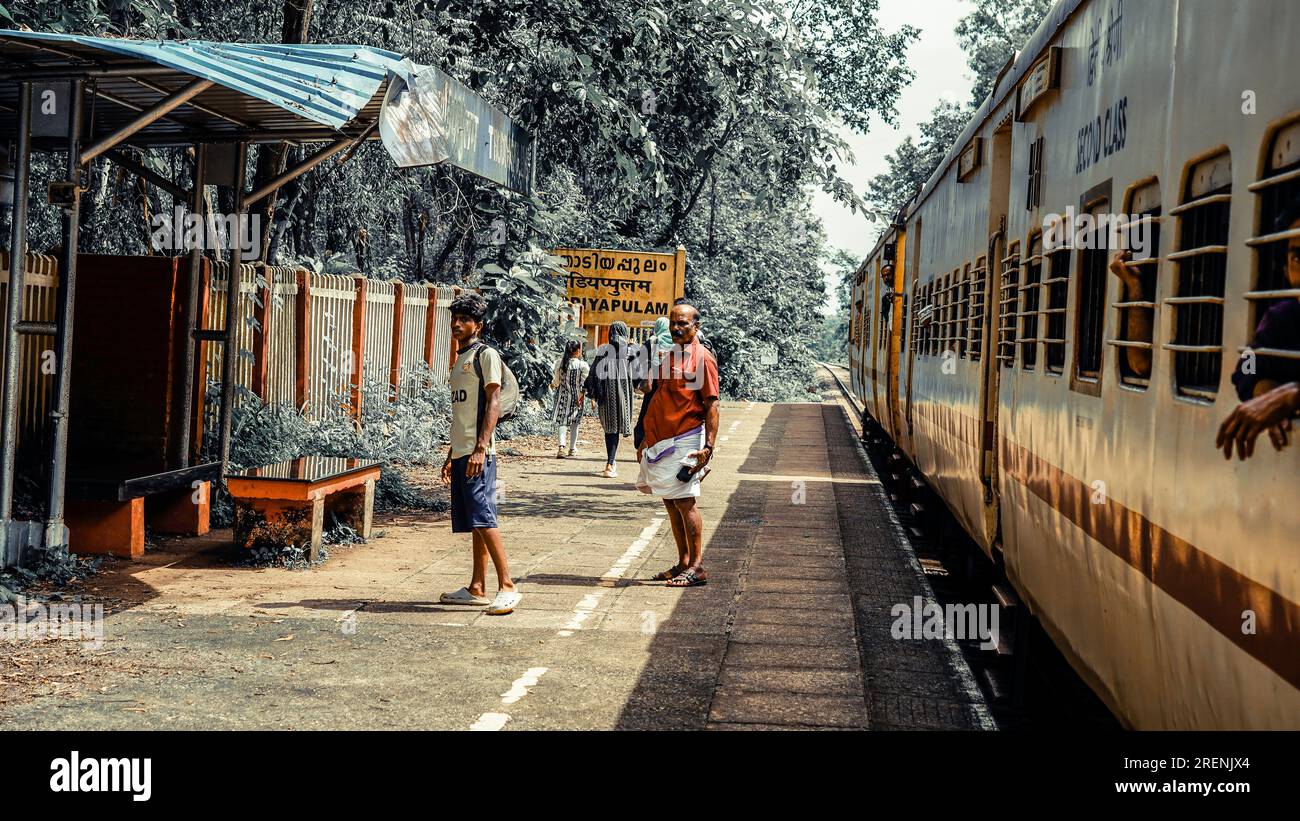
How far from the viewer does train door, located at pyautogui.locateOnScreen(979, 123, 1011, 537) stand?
7789 mm

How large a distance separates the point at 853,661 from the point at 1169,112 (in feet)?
13.3

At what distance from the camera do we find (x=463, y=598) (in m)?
8.55

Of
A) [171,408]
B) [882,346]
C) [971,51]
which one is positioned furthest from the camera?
[971,51]

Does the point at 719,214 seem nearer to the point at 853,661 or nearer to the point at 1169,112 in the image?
the point at 853,661

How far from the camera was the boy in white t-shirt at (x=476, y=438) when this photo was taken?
8273 millimetres

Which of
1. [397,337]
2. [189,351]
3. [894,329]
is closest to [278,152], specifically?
Answer: [189,351]

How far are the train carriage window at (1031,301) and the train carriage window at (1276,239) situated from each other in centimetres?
321

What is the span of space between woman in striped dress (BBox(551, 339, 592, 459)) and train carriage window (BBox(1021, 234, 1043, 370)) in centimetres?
1137

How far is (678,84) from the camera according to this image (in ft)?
46.9

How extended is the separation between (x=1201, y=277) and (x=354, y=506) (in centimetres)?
840

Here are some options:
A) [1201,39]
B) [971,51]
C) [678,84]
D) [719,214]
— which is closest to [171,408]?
[678,84]

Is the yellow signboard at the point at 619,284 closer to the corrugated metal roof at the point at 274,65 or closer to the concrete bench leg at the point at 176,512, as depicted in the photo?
the concrete bench leg at the point at 176,512

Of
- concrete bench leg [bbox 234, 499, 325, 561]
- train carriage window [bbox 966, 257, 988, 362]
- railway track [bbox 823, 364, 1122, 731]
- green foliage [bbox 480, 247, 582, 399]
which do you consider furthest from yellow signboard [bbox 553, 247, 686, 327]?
train carriage window [bbox 966, 257, 988, 362]

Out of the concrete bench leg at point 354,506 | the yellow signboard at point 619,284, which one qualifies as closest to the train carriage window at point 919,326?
the concrete bench leg at point 354,506
